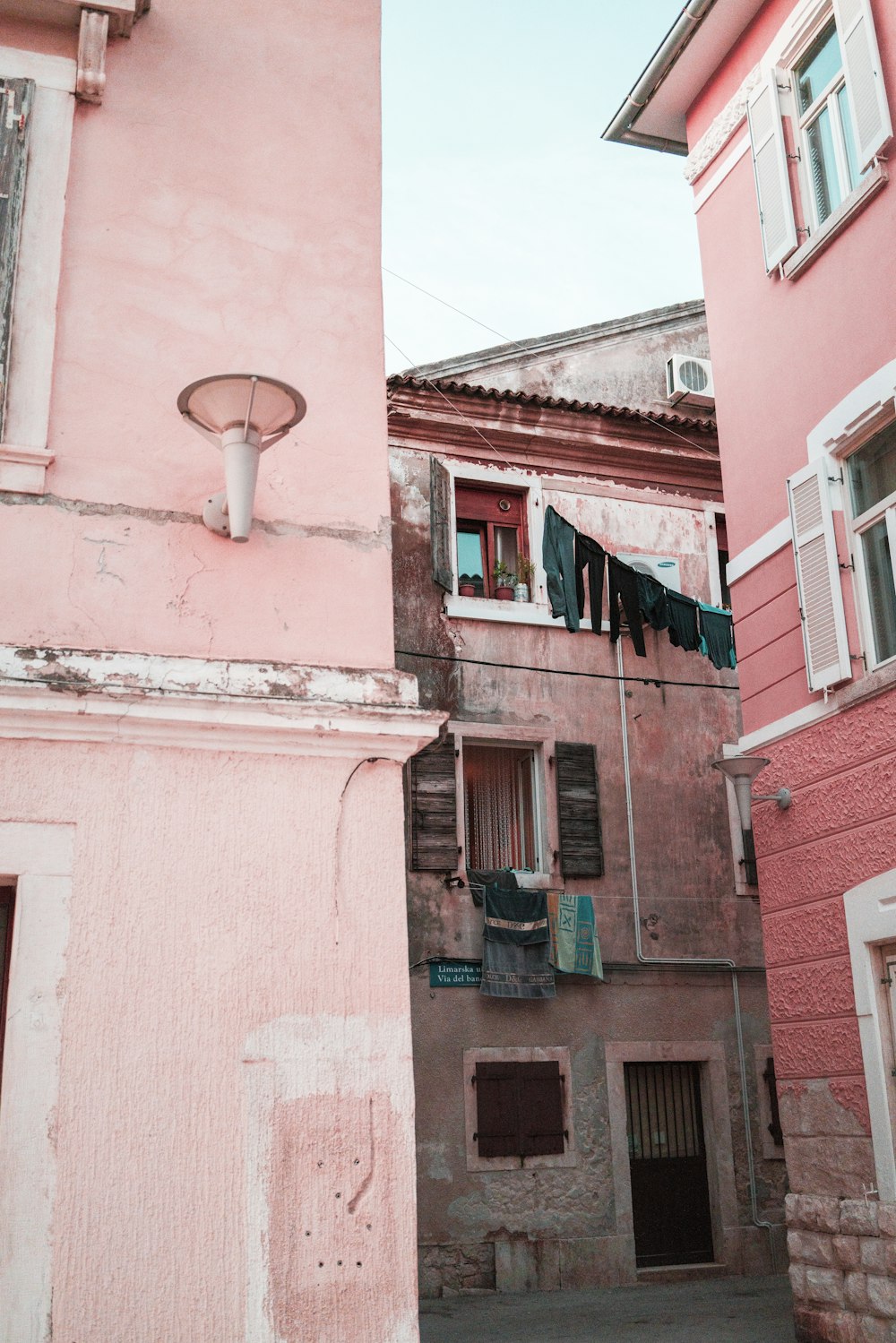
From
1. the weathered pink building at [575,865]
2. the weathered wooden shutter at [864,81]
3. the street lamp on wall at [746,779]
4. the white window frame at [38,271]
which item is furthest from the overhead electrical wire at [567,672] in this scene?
the white window frame at [38,271]

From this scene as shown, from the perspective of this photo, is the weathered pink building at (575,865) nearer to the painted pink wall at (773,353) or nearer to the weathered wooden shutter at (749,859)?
the weathered wooden shutter at (749,859)

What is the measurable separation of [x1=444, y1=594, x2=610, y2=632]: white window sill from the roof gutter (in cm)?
470

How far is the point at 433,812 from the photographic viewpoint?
12703 millimetres

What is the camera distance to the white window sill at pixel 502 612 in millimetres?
13484

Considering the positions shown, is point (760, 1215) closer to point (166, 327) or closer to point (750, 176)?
point (750, 176)

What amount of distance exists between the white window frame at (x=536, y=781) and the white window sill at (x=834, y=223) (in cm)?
529

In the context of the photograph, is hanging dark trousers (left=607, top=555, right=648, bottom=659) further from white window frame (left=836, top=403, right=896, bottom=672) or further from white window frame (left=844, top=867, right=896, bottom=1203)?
white window frame (left=844, top=867, right=896, bottom=1203)

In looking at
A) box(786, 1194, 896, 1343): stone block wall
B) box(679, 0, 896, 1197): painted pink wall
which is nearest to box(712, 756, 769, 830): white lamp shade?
box(679, 0, 896, 1197): painted pink wall

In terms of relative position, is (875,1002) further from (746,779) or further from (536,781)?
(536,781)

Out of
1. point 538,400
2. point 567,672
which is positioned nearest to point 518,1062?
point 567,672

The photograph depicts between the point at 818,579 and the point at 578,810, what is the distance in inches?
200

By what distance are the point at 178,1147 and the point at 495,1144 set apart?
869cm

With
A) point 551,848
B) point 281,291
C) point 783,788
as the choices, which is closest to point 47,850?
point 281,291

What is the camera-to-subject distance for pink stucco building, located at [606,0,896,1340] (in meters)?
8.05
